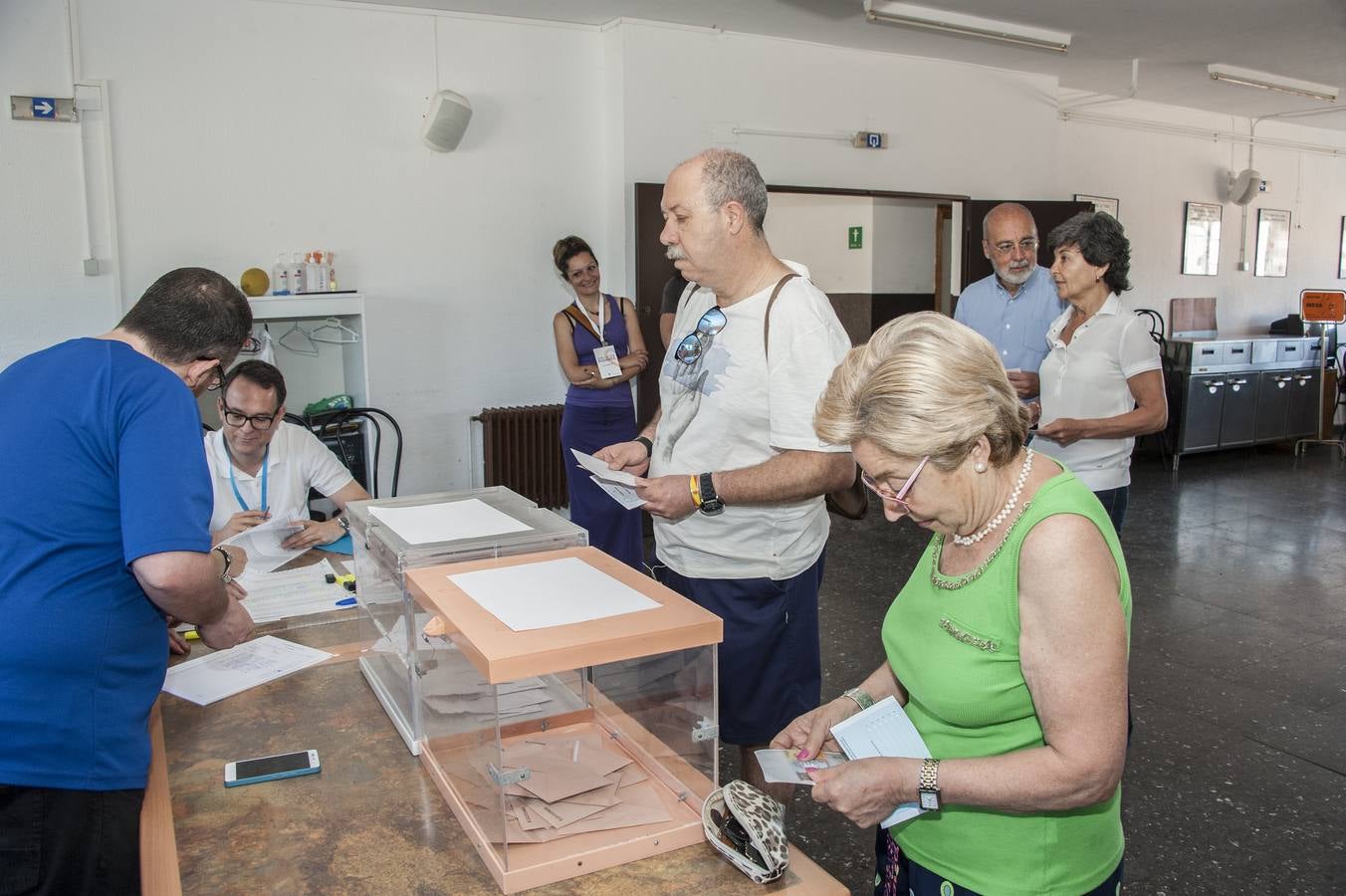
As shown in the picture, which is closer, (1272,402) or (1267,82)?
(1267,82)

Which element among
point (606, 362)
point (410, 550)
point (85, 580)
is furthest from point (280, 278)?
point (85, 580)

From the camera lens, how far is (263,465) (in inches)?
116

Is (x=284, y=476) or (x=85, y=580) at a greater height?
(x=85, y=580)

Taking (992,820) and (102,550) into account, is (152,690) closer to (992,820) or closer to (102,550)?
(102,550)

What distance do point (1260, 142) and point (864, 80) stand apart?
19.8 ft

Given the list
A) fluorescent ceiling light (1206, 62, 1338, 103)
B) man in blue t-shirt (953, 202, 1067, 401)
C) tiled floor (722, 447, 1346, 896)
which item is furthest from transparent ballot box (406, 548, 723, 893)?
fluorescent ceiling light (1206, 62, 1338, 103)

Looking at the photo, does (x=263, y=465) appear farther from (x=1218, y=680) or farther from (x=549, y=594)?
(x=1218, y=680)

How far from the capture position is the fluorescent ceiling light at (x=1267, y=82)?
23.6 feet

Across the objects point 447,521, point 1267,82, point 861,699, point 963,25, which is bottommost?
→ point 861,699

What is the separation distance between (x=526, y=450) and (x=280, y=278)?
1618 millimetres

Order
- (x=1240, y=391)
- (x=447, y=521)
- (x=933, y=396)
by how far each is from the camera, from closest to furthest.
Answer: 1. (x=933, y=396)
2. (x=447, y=521)
3. (x=1240, y=391)

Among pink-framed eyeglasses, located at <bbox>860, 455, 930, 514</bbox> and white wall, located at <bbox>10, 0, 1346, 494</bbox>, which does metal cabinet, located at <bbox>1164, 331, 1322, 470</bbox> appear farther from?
pink-framed eyeglasses, located at <bbox>860, 455, 930, 514</bbox>

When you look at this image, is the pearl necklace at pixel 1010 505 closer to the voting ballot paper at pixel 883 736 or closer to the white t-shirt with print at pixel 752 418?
the voting ballot paper at pixel 883 736

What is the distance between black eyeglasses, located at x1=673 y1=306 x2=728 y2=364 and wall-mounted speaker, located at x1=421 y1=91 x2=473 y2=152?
3.57 m
